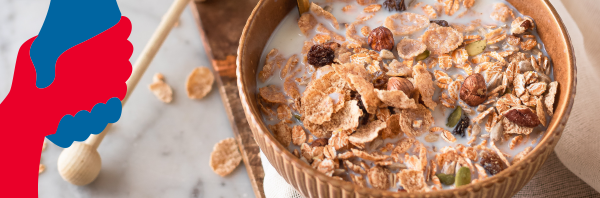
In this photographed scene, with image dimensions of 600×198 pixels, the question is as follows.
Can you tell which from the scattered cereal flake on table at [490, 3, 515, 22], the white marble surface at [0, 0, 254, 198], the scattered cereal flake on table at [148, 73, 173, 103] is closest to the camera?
the scattered cereal flake on table at [490, 3, 515, 22]

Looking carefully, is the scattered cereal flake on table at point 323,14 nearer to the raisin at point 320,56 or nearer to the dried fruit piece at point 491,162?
A: the raisin at point 320,56

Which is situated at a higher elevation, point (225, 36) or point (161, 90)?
point (225, 36)

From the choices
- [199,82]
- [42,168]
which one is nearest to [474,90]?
[199,82]

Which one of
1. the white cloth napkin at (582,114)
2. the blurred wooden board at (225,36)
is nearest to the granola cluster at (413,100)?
the white cloth napkin at (582,114)

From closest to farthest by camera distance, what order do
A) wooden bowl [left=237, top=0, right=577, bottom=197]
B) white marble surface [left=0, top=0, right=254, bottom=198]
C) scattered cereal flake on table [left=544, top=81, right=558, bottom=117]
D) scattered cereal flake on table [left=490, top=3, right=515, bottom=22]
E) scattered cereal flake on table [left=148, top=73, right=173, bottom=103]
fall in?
wooden bowl [left=237, top=0, right=577, bottom=197] < scattered cereal flake on table [left=544, top=81, right=558, bottom=117] < scattered cereal flake on table [left=490, top=3, right=515, bottom=22] < white marble surface [left=0, top=0, right=254, bottom=198] < scattered cereal flake on table [left=148, top=73, right=173, bottom=103]

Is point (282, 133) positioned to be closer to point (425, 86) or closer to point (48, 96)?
point (425, 86)

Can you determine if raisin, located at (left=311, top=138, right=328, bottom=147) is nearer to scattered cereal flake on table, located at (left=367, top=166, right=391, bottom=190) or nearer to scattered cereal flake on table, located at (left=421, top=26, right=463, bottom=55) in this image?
scattered cereal flake on table, located at (left=367, top=166, right=391, bottom=190)

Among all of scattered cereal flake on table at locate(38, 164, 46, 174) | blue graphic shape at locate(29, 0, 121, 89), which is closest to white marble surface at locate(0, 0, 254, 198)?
scattered cereal flake on table at locate(38, 164, 46, 174)

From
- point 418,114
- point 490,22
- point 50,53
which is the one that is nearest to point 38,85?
point 50,53
